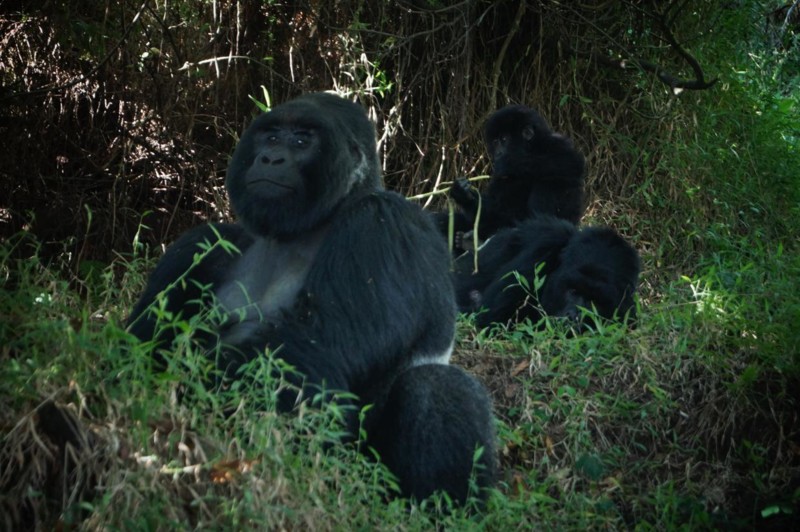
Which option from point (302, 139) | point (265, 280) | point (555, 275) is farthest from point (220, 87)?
point (265, 280)

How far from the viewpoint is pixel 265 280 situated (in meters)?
3.67

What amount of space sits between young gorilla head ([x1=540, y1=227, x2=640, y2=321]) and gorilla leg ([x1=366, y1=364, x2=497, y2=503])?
182cm

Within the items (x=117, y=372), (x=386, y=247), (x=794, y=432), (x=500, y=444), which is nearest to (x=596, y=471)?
(x=500, y=444)

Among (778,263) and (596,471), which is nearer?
(596,471)

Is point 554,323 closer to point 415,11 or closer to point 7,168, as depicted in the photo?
point 415,11

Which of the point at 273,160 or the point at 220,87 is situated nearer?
the point at 273,160

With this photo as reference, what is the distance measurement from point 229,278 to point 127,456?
4.51 feet

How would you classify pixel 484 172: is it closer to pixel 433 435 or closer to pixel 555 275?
pixel 555 275

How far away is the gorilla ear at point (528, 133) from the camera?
6.28m

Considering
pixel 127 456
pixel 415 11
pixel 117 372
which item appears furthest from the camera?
pixel 415 11

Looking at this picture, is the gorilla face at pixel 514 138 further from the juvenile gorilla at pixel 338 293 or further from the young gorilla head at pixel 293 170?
the young gorilla head at pixel 293 170

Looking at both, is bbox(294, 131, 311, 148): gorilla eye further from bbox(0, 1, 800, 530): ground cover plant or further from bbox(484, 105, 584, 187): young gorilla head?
bbox(484, 105, 584, 187): young gorilla head

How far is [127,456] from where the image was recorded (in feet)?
7.97

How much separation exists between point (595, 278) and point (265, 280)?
2.05 meters
